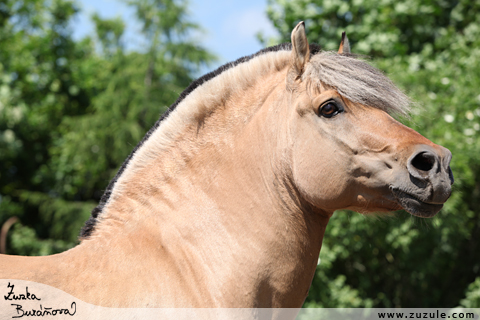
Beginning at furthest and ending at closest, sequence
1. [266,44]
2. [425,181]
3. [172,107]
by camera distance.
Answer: [266,44]
[172,107]
[425,181]

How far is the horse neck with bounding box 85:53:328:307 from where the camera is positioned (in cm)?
218

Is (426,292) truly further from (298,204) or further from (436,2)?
(298,204)

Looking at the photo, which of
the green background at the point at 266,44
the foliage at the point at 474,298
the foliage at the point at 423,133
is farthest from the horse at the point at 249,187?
the foliage at the point at 474,298


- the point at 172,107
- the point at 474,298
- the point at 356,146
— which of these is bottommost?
the point at 474,298

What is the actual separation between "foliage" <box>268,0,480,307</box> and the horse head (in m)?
3.99

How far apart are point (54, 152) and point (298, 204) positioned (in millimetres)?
12719

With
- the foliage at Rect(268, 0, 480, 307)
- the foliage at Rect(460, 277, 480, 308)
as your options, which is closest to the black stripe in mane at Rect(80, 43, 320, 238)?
the foliage at Rect(268, 0, 480, 307)

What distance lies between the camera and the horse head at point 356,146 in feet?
6.86

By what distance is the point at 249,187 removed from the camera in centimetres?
232

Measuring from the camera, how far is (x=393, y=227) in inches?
249

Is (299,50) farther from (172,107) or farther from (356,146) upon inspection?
(172,107)

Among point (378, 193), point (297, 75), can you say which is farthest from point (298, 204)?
point (297, 75)

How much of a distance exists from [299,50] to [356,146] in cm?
67
